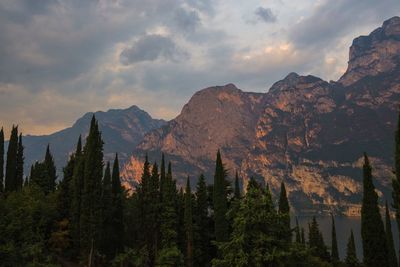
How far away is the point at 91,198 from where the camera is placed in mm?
49938

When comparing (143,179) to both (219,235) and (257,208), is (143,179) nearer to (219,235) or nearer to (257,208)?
(219,235)

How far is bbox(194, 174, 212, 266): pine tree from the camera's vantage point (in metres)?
59.0

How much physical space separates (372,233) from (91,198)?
1245 inches

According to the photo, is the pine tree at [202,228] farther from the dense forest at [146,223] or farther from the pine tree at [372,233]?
the pine tree at [372,233]

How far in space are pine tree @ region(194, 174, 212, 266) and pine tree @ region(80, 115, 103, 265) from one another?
1560 cm

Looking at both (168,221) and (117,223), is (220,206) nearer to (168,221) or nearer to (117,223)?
Result: (168,221)

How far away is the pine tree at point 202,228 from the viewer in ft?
194

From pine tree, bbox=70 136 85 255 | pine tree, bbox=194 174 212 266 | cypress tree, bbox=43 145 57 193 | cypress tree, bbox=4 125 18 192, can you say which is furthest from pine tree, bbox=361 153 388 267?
cypress tree, bbox=4 125 18 192

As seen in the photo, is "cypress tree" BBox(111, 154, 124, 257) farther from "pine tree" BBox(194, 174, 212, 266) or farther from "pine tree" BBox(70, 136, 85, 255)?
"pine tree" BBox(194, 174, 212, 266)

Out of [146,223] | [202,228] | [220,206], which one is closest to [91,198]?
[146,223]

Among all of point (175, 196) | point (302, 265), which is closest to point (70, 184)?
point (175, 196)

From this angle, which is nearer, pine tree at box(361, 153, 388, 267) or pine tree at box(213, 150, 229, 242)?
pine tree at box(361, 153, 388, 267)

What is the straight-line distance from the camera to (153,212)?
2522 inches

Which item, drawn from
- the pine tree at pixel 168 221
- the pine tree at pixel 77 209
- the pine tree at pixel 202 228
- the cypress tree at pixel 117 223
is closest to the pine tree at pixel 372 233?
the pine tree at pixel 202 228
